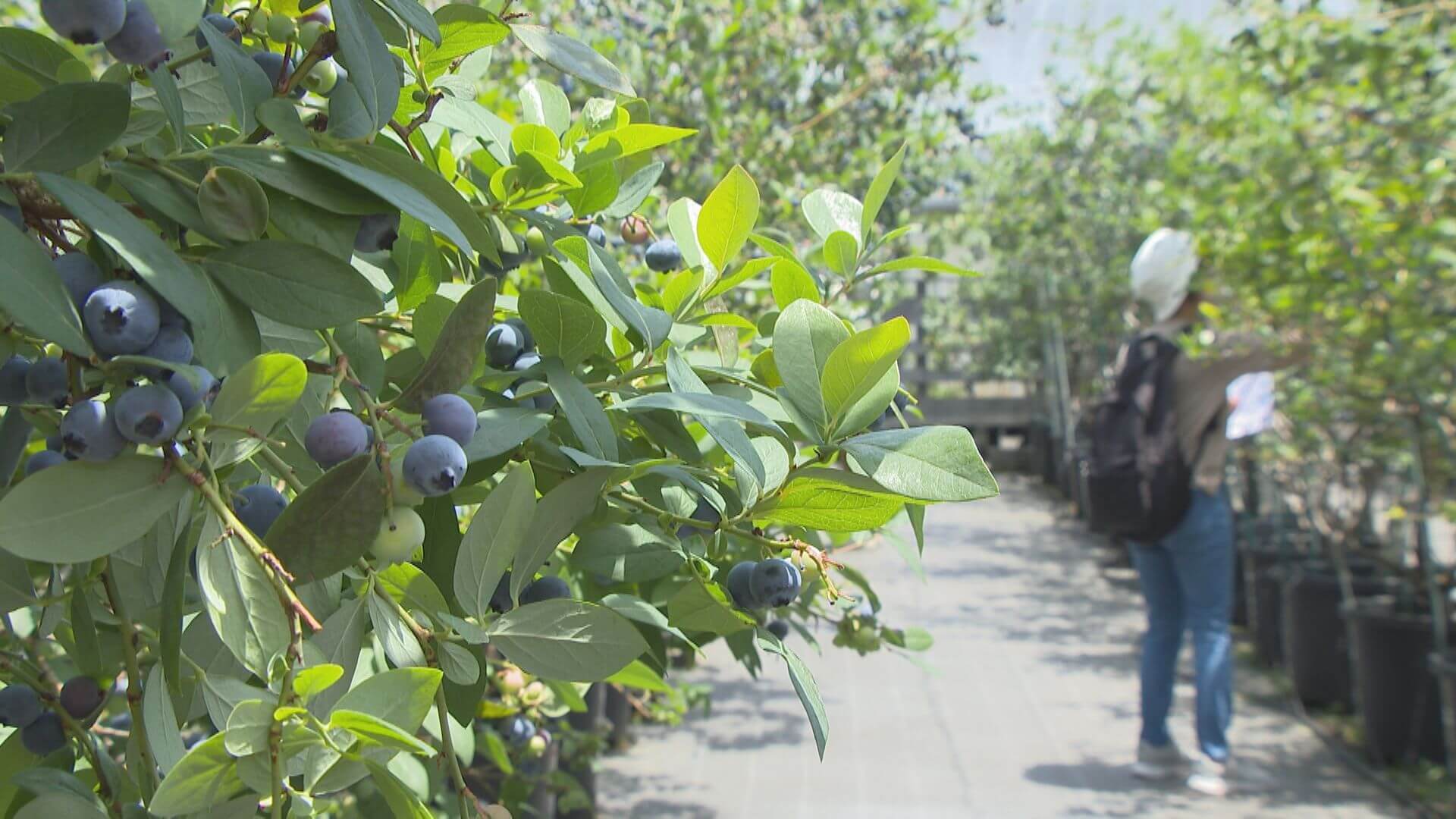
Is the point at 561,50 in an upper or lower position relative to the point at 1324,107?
lower

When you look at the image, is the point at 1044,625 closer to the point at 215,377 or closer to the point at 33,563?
the point at 33,563

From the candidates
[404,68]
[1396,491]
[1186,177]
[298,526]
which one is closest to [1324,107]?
[1186,177]

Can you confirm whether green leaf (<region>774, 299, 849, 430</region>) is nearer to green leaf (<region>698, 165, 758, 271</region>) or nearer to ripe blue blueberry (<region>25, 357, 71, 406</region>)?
green leaf (<region>698, 165, 758, 271</region>)

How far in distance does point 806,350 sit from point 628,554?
15 centimetres

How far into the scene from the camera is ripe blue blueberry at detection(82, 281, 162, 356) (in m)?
0.45

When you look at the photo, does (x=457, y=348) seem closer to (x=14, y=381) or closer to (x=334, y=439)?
(x=334, y=439)

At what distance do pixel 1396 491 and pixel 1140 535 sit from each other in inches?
113

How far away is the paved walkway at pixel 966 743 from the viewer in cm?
339

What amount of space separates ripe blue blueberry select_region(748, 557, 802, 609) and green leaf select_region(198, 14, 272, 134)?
0.32 m

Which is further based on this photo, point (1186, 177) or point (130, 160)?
point (1186, 177)

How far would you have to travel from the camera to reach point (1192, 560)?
3.38 metres

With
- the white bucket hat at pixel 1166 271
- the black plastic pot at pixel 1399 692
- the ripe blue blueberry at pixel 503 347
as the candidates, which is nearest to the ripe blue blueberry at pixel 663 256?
the ripe blue blueberry at pixel 503 347

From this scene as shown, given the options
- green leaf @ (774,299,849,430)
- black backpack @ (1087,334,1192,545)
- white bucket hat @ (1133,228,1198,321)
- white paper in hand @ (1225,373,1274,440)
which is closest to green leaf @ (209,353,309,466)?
green leaf @ (774,299,849,430)

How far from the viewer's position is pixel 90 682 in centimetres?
73
